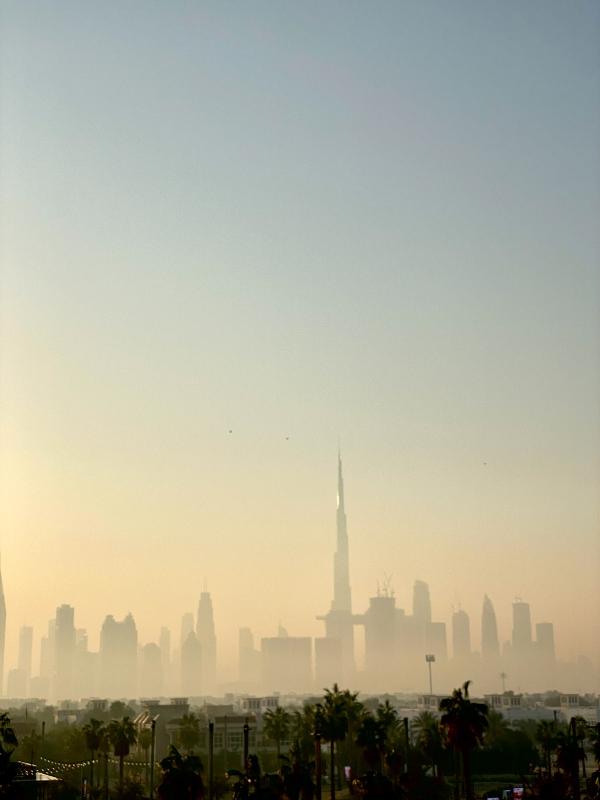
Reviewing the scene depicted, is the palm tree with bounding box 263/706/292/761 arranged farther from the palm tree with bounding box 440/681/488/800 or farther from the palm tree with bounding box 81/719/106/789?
the palm tree with bounding box 440/681/488/800

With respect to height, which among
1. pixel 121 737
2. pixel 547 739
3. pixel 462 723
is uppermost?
pixel 462 723

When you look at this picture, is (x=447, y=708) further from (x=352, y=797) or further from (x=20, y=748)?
(x=20, y=748)

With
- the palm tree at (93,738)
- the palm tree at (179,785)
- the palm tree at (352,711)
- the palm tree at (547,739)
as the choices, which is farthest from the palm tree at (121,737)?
the palm tree at (547,739)

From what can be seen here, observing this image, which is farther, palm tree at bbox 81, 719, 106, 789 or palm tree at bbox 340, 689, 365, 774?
palm tree at bbox 81, 719, 106, 789

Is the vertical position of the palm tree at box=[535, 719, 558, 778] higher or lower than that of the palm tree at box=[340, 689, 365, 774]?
lower

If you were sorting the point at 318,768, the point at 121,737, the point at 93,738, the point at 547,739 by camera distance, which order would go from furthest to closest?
1. the point at 547,739
2. the point at 93,738
3. the point at 121,737
4. the point at 318,768

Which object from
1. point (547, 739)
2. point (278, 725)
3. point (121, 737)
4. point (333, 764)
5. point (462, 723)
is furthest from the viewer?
point (278, 725)

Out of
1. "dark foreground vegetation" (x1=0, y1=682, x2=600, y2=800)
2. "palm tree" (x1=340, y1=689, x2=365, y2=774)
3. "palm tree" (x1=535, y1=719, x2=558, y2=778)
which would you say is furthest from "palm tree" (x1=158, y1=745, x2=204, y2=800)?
"palm tree" (x1=535, y1=719, x2=558, y2=778)

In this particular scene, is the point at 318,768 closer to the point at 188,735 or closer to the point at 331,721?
the point at 331,721

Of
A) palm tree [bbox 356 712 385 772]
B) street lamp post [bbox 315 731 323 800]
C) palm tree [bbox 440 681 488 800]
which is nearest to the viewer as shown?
palm tree [bbox 440 681 488 800]

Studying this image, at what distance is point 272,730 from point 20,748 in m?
55.8

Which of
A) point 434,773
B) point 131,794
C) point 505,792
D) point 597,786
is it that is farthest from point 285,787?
point 434,773

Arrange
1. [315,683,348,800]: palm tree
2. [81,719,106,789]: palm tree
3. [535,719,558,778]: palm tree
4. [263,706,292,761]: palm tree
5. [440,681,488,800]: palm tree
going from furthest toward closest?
1. [263,706,292,761]: palm tree
2. [535,719,558,778]: palm tree
3. [81,719,106,789]: palm tree
4. [315,683,348,800]: palm tree
5. [440,681,488,800]: palm tree

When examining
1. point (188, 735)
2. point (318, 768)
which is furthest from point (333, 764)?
point (188, 735)
